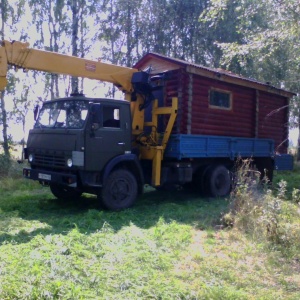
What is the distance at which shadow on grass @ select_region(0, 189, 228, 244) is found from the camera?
7051 millimetres

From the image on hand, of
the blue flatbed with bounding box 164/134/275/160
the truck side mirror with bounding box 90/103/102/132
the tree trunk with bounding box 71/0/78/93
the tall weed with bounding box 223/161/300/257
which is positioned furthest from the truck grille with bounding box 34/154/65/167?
the tree trunk with bounding box 71/0/78/93

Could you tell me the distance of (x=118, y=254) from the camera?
17.1 feet

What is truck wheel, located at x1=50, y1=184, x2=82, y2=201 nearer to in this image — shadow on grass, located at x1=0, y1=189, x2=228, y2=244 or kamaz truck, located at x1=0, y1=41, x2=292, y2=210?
kamaz truck, located at x1=0, y1=41, x2=292, y2=210

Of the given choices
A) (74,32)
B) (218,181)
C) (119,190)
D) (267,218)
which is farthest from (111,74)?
(74,32)

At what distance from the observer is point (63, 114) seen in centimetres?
902

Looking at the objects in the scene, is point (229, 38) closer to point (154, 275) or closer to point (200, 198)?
point (200, 198)

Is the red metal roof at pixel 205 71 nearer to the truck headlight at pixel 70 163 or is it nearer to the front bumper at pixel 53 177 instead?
the truck headlight at pixel 70 163

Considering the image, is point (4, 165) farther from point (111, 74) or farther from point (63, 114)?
point (111, 74)

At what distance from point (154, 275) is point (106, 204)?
438cm

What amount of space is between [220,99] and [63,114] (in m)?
4.93

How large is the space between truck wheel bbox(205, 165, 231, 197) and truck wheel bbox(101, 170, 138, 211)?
8.73 feet

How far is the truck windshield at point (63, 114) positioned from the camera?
8680mm

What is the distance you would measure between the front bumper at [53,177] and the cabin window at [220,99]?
4.91 metres

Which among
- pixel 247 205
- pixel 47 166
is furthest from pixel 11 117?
pixel 247 205
